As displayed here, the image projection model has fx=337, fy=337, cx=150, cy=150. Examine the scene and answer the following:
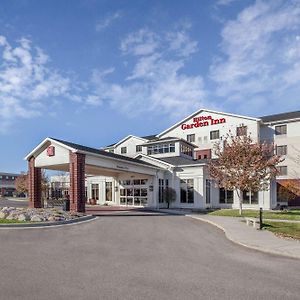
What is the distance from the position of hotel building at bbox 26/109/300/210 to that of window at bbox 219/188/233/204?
104 millimetres

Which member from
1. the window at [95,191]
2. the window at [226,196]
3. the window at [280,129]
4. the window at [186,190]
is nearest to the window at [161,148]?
the window at [186,190]

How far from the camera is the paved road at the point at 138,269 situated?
6.82m

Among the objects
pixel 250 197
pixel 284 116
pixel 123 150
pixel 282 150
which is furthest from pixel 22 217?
pixel 284 116

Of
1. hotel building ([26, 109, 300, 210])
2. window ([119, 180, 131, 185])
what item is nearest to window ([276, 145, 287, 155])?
hotel building ([26, 109, 300, 210])

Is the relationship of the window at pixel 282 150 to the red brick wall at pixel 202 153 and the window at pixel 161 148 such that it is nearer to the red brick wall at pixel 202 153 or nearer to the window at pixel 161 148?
the red brick wall at pixel 202 153

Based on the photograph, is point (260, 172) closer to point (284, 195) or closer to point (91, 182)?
point (284, 195)

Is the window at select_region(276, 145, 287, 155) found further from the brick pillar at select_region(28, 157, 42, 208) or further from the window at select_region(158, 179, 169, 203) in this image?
the brick pillar at select_region(28, 157, 42, 208)

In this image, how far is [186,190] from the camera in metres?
35.9

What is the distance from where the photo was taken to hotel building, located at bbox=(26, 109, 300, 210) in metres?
27.4

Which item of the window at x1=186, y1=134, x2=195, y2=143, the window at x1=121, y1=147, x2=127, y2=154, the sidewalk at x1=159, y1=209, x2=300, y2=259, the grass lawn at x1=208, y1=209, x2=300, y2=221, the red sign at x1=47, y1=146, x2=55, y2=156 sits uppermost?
the window at x1=186, y1=134, x2=195, y2=143

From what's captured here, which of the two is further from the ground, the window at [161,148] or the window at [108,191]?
the window at [161,148]

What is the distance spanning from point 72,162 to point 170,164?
14.1 metres

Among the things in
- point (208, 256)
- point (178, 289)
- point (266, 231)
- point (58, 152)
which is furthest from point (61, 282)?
point (58, 152)

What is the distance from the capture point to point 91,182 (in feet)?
147
